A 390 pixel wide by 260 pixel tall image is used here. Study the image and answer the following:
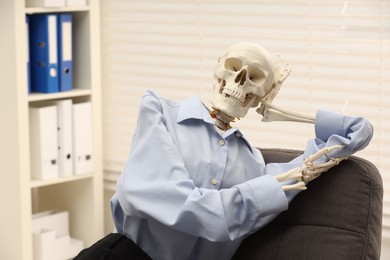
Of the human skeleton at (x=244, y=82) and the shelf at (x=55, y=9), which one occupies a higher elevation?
the shelf at (x=55, y=9)

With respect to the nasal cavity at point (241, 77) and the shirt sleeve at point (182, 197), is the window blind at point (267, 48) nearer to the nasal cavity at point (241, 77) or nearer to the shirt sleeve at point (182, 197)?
the nasal cavity at point (241, 77)

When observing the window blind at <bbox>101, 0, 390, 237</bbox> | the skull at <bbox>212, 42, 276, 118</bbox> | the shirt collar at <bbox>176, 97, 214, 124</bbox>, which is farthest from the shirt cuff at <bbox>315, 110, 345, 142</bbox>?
the window blind at <bbox>101, 0, 390, 237</bbox>

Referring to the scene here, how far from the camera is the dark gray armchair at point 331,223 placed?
2209mm

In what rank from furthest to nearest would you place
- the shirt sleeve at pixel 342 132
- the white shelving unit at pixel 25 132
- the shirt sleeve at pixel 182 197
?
1. the white shelving unit at pixel 25 132
2. the shirt sleeve at pixel 342 132
3. the shirt sleeve at pixel 182 197

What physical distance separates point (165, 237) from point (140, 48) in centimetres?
162

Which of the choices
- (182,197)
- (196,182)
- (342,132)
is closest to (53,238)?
(196,182)

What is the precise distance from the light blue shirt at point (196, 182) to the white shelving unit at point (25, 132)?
1.16 m

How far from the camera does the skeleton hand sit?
2.18 meters

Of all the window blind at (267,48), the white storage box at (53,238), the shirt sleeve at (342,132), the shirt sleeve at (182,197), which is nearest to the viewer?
the shirt sleeve at (182,197)

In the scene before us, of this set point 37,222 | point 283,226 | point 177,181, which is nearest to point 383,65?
point 283,226

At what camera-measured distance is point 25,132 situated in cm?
342

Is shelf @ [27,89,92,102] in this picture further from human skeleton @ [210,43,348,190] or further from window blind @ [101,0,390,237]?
human skeleton @ [210,43,348,190]

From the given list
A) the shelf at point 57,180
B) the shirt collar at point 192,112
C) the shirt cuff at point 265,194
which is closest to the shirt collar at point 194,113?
the shirt collar at point 192,112

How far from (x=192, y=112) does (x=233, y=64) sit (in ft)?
0.59
